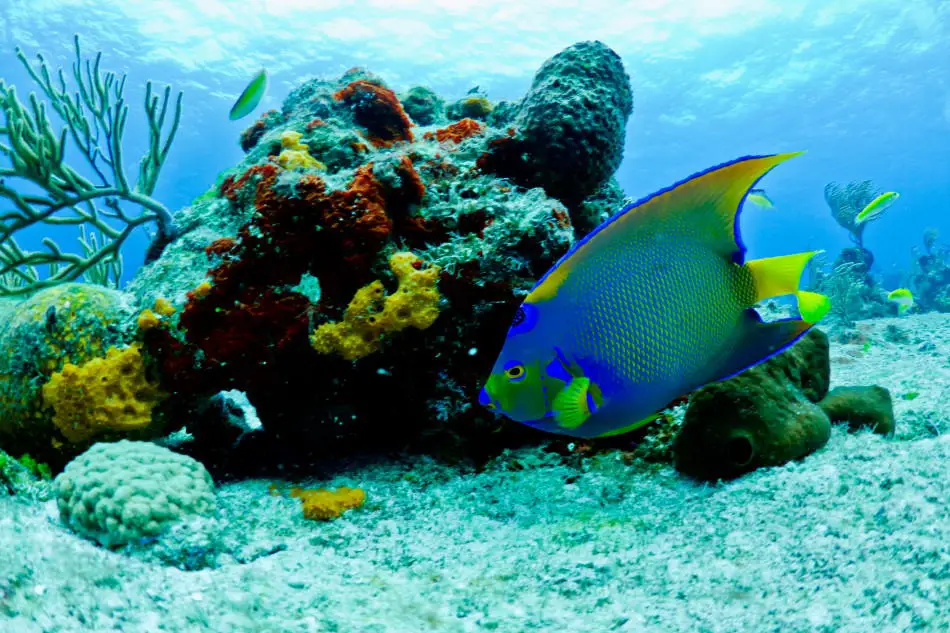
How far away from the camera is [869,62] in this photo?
115 ft

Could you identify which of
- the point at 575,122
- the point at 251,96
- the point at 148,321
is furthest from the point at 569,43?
the point at 148,321

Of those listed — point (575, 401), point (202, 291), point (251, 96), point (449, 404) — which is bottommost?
point (449, 404)

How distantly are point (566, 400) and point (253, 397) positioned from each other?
2852 millimetres

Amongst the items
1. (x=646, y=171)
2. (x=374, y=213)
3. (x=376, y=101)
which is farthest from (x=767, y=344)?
(x=646, y=171)

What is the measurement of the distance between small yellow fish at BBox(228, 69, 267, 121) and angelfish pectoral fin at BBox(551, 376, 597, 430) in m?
6.37

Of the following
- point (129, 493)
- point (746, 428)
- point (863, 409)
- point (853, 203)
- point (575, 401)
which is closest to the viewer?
point (575, 401)

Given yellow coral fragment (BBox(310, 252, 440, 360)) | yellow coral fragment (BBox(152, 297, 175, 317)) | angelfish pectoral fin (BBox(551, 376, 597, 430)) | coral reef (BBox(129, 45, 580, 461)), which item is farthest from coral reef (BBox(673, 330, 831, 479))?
yellow coral fragment (BBox(152, 297, 175, 317))

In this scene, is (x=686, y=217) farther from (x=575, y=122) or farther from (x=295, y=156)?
(x=575, y=122)

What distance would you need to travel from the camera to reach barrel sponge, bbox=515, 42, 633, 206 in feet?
14.8

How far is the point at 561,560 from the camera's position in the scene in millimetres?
2150

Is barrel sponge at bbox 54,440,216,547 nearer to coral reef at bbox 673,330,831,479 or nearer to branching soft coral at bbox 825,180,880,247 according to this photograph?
coral reef at bbox 673,330,831,479

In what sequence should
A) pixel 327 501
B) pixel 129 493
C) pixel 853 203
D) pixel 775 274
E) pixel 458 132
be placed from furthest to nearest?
pixel 853 203
pixel 458 132
pixel 327 501
pixel 129 493
pixel 775 274

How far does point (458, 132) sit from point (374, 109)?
137 centimetres

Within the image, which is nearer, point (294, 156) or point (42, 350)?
point (42, 350)
